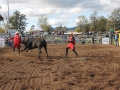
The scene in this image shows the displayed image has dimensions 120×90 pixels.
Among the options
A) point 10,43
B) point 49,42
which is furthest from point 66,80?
point 49,42

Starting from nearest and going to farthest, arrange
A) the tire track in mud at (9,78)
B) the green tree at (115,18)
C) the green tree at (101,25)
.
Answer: the tire track in mud at (9,78) < the green tree at (115,18) < the green tree at (101,25)

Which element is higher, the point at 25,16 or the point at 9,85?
the point at 25,16

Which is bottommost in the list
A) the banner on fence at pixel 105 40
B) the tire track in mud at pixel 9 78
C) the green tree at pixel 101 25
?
the tire track in mud at pixel 9 78

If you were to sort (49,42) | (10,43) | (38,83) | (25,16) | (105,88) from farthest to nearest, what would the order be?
(25,16)
(49,42)
(10,43)
(38,83)
(105,88)

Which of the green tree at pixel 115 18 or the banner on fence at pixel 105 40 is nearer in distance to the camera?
the banner on fence at pixel 105 40

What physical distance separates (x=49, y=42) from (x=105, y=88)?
2822cm

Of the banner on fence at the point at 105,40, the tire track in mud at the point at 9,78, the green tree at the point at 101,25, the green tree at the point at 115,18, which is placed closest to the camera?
the tire track in mud at the point at 9,78

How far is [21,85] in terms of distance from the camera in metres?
7.63

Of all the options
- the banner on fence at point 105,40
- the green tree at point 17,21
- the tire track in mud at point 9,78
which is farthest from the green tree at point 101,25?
the tire track in mud at point 9,78

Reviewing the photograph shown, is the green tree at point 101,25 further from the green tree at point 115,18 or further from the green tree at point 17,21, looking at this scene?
the green tree at point 17,21

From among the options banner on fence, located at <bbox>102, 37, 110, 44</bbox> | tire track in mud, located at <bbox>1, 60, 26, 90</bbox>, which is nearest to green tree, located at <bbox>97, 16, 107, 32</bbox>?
banner on fence, located at <bbox>102, 37, 110, 44</bbox>

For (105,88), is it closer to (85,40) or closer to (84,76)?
(84,76)

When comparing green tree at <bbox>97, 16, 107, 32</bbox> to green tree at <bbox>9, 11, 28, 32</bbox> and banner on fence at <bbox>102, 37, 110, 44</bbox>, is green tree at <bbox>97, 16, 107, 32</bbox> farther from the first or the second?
banner on fence at <bbox>102, 37, 110, 44</bbox>

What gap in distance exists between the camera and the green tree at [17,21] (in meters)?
62.3
